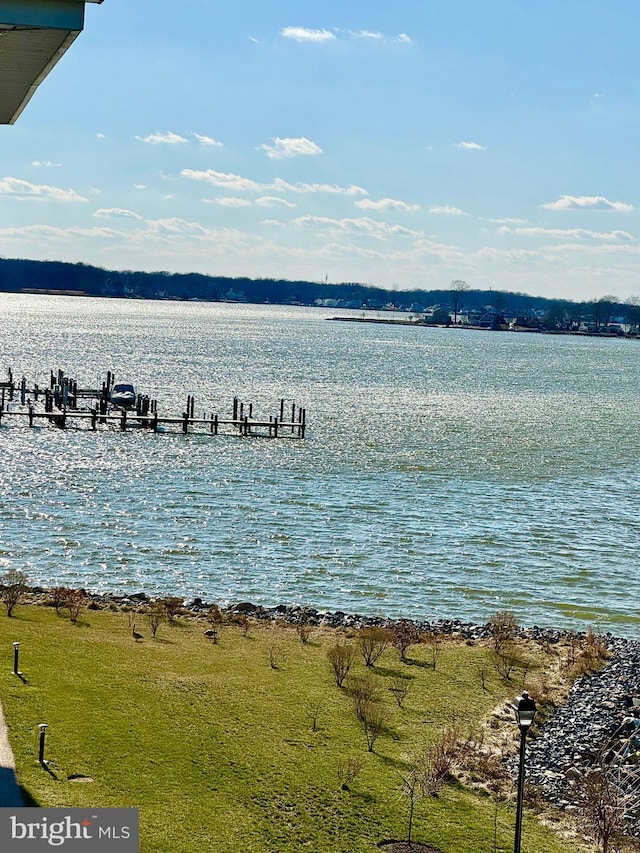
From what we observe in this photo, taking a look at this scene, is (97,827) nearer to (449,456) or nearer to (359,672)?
(359,672)

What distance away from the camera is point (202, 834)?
14094 millimetres

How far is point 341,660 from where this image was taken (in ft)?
72.0

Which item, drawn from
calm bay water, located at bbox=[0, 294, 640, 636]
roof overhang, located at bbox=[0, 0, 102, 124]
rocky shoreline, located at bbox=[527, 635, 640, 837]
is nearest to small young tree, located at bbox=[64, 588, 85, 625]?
calm bay water, located at bbox=[0, 294, 640, 636]

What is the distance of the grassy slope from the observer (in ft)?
48.0

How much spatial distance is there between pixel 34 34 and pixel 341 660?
16265mm

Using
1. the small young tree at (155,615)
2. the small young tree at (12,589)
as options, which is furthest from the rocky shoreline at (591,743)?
the small young tree at (12,589)

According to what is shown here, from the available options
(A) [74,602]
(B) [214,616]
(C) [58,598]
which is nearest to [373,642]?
(B) [214,616]

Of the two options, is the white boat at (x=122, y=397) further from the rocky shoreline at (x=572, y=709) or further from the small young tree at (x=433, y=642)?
the small young tree at (x=433, y=642)

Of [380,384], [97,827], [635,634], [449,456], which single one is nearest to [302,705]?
[97,827]

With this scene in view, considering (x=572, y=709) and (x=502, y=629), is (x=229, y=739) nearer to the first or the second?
(x=572, y=709)

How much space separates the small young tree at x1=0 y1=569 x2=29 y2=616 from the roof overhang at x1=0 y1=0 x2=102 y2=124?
1744 cm

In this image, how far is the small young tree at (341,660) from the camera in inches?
844

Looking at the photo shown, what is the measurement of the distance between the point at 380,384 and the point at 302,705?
88965 millimetres

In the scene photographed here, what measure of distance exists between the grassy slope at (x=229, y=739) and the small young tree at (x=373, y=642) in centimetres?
33
